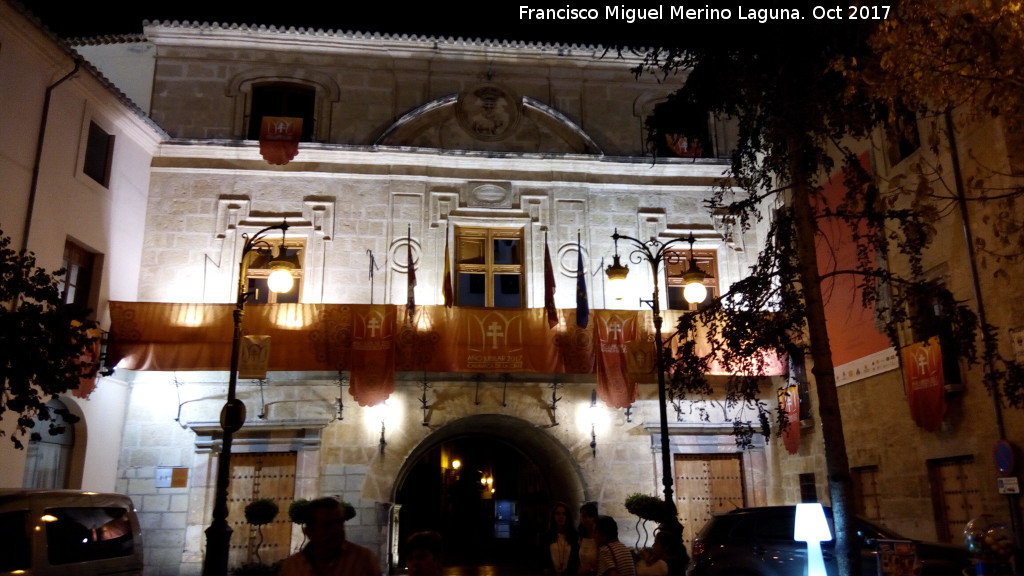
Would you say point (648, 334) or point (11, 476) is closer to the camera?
point (11, 476)

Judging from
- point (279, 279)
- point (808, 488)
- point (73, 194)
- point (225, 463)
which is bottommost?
point (808, 488)

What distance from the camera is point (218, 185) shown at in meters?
17.4

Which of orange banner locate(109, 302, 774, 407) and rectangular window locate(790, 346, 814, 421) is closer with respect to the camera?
orange banner locate(109, 302, 774, 407)

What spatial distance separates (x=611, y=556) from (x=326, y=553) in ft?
9.71

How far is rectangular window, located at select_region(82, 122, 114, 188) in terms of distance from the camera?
15.5 m

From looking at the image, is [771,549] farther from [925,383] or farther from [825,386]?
[925,383]

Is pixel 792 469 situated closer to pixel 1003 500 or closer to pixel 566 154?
pixel 1003 500

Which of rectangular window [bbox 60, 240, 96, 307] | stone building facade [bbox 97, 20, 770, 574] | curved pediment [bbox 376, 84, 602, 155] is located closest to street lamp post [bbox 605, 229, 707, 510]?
stone building facade [bbox 97, 20, 770, 574]

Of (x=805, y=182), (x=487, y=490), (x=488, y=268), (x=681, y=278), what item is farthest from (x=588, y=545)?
(x=487, y=490)

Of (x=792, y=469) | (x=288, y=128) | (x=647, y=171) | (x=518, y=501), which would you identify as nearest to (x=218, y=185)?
(x=288, y=128)

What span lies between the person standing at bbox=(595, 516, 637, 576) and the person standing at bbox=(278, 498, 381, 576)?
8.78ft

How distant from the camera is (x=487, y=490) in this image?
32.0 metres

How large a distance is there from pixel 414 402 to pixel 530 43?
897cm

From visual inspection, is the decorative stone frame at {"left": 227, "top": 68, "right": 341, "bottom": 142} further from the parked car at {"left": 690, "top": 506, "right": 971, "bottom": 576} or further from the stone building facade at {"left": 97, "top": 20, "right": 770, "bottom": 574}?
the parked car at {"left": 690, "top": 506, "right": 971, "bottom": 576}
